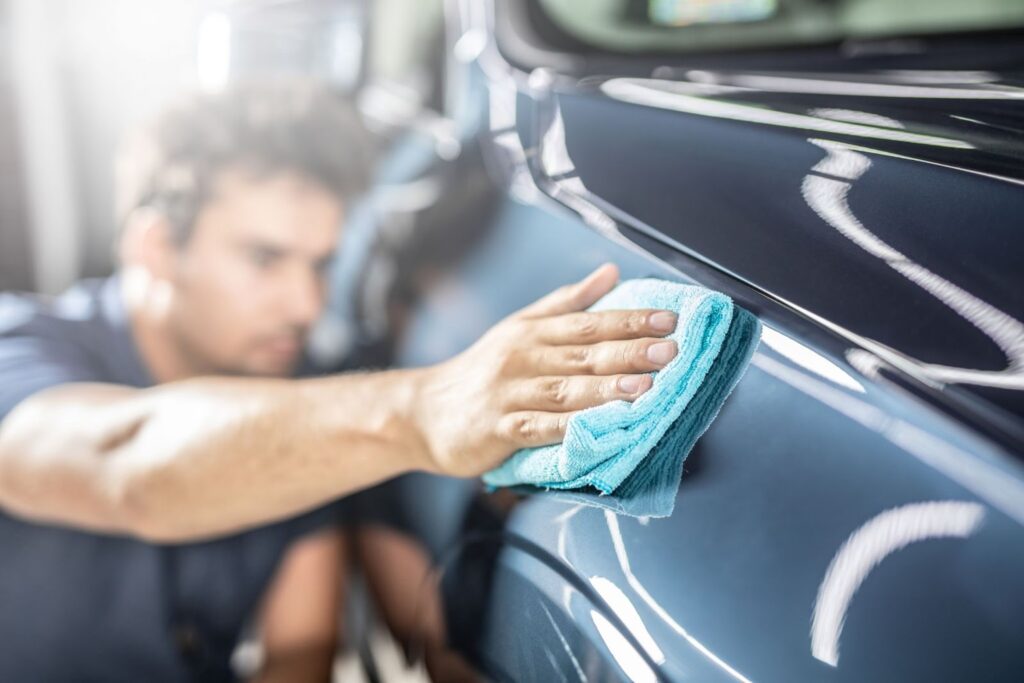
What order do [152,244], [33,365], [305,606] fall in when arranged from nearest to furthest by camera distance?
[33,365] → [305,606] → [152,244]

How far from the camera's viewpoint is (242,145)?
1327 millimetres

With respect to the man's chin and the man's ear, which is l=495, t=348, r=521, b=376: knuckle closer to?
the man's chin

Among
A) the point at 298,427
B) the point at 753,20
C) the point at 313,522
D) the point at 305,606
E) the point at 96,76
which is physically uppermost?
the point at 753,20

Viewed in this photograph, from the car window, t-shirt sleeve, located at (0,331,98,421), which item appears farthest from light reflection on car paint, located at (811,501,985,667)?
t-shirt sleeve, located at (0,331,98,421)

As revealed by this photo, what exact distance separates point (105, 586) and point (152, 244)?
49 cm

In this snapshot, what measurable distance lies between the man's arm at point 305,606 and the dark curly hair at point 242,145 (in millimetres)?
476

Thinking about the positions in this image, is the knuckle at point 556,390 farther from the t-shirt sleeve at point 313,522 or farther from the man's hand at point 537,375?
the t-shirt sleeve at point 313,522

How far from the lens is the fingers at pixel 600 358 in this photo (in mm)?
571

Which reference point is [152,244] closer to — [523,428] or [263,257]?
[263,257]

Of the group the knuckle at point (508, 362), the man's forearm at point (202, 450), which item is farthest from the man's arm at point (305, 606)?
the knuckle at point (508, 362)

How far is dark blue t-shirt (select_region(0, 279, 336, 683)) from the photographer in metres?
1.06

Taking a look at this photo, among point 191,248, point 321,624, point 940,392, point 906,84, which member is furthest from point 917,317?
point 191,248

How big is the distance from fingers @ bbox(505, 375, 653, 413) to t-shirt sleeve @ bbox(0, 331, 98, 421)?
2.22ft

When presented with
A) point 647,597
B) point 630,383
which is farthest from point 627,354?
point 647,597
